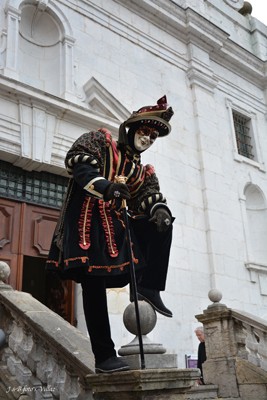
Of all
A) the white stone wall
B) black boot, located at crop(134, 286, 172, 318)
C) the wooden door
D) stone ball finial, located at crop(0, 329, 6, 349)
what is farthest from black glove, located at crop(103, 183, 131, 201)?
the white stone wall

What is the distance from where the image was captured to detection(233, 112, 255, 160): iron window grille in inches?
476

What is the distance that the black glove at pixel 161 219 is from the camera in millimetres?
3166

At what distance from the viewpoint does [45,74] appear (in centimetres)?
832

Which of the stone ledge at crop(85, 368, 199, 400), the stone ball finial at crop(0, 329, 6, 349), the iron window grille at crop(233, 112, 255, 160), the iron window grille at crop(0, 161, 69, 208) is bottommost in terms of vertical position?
the stone ledge at crop(85, 368, 199, 400)

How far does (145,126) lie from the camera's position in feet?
11.1

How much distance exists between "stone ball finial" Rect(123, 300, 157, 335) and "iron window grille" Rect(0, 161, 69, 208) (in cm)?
456

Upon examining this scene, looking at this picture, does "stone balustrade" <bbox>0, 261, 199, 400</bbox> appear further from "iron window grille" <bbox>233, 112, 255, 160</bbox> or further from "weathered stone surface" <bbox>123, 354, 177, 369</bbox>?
"iron window grille" <bbox>233, 112, 255, 160</bbox>

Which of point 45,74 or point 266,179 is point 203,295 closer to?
point 266,179

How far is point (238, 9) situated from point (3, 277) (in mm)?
12174

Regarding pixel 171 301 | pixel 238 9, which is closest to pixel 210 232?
pixel 171 301

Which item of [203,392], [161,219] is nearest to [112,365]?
[161,219]

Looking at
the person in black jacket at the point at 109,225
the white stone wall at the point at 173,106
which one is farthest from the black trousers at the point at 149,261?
the white stone wall at the point at 173,106

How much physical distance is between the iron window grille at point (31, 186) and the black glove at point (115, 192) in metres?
4.60

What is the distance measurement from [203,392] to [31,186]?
4.10 m
